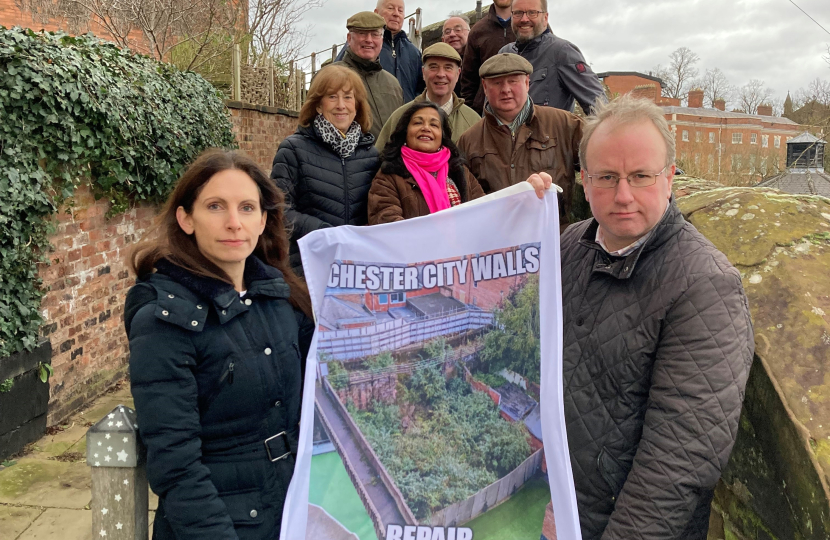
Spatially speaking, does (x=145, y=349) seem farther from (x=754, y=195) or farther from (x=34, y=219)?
(x=34, y=219)

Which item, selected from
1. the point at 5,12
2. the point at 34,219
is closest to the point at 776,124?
the point at 5,12

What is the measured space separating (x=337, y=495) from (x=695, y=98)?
6537 cm

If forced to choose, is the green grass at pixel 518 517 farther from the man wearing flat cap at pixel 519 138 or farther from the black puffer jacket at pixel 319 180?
the man wearing flat cap at pixel 519 138

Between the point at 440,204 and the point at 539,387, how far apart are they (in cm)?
161

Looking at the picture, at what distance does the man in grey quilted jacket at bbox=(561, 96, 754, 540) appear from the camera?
1454 mm

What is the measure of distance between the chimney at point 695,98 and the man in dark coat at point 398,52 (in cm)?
6072

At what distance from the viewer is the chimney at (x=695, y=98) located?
5866cm

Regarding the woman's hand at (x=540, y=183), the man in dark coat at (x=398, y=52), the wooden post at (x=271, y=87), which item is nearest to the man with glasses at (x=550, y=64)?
the man in dark coat at (x=398, y=52)

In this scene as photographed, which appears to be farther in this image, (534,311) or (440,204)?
(440,204)

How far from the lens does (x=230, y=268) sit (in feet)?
5.85

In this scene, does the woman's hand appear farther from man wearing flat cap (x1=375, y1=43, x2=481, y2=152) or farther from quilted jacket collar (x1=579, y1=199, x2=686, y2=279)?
man wearing flat cap (x1=375, y1=43, x2=481, y2=152)

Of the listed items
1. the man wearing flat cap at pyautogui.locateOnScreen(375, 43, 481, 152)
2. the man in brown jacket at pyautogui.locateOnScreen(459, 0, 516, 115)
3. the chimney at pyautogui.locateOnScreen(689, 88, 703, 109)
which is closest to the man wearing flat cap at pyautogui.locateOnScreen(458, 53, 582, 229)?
the man wearing flat cap at pyautogui.locateOnScreen(375, 43, 481, 152)

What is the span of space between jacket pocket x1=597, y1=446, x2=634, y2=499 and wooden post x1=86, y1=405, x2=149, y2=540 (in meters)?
1.19

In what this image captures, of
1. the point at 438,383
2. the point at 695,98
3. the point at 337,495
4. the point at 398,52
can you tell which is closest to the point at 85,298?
the point at 398,52
